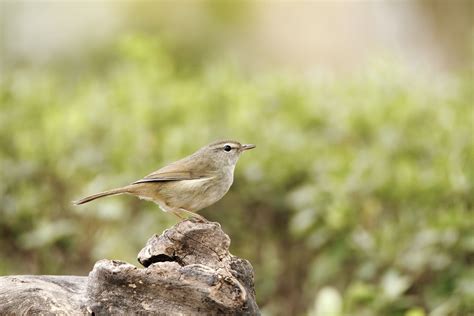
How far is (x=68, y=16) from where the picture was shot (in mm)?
15070

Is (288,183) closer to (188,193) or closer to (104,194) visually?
(188,193)

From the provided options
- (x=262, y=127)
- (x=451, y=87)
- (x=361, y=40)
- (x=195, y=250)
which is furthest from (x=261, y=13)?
(x=195, y=250)

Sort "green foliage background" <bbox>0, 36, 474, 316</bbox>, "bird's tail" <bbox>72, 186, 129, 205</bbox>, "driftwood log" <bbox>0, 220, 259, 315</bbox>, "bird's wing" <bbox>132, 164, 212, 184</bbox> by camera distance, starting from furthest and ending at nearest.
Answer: "green foliage background" <bbox>0, 36, 474, 316</bbox> → "bird's wing" <bbox>132, 164, 212, 184</bbox> → "bird's tail" <bbox>72, 186, 129, 205</bbox> → "driftwood log" <bbox>0, 220, 259, 315</bbox>

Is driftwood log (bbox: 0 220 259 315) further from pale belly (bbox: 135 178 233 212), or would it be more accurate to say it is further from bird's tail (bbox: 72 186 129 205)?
pale belly (bbox: 135 178 233 212)

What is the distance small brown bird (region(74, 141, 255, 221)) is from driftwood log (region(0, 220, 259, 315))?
970 mm

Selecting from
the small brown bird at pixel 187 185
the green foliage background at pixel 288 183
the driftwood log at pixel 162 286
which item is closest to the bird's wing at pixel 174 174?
the small brown bird at pixel 187 185

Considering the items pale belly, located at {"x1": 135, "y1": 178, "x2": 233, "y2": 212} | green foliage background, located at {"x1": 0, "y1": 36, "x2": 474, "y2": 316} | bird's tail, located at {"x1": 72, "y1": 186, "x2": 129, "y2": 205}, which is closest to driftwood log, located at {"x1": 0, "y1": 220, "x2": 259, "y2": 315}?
bird's tail, located at {"x1": 72, "y1": 186, "x2": 129, "y2": 205}

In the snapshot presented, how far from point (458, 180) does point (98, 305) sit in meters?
2.63

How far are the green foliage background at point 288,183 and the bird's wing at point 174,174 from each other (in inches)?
33.5

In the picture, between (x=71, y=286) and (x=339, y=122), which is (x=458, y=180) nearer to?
(x=339, y=122)

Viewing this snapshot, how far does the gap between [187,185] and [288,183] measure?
153 centimetres

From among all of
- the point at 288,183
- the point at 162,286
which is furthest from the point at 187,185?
the point at 288,183

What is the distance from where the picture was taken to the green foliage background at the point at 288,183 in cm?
488

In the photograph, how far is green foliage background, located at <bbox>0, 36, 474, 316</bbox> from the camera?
4883 millimetres
